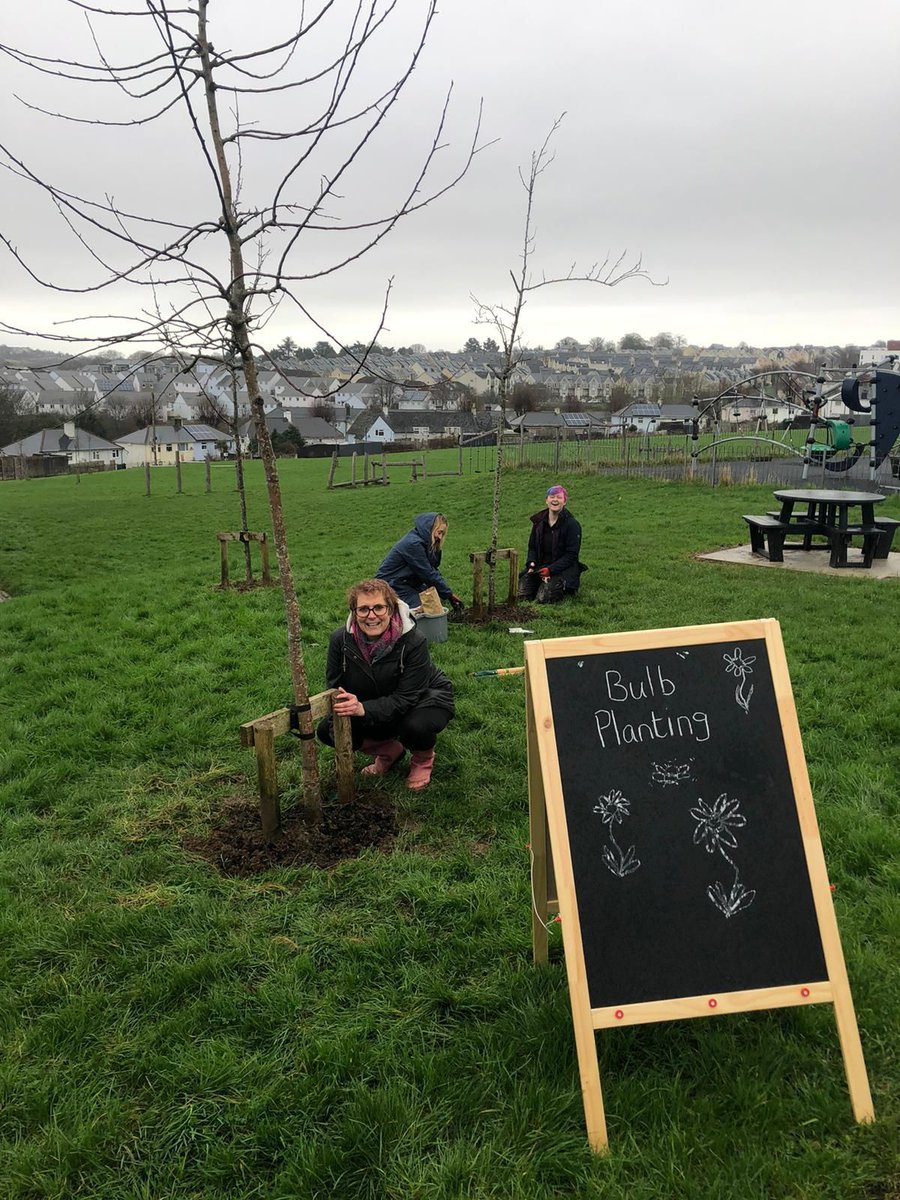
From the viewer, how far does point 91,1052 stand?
2596mm

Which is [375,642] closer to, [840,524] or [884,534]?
[840,524]

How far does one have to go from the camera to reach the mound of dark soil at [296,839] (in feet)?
12.2

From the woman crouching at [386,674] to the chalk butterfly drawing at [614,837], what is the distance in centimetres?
183

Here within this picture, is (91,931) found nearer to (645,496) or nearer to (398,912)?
(398,912)

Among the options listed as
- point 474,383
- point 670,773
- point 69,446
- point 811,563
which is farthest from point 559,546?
point 474,383

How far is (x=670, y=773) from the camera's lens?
2.45 meters

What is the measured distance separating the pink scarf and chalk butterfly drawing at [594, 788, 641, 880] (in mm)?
1994

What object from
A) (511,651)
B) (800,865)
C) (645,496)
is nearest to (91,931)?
(800,865)

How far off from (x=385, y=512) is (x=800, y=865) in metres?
19.7

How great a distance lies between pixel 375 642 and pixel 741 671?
2174 millimetres

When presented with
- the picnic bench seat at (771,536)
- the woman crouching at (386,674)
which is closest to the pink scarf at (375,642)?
the woman crouching at (386,674)

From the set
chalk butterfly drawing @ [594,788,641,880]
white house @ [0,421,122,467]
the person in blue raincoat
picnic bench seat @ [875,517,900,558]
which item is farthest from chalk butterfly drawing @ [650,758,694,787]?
white house @ [0,421,122,467]

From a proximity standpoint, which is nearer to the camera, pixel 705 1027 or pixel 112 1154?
pixel 112 1154

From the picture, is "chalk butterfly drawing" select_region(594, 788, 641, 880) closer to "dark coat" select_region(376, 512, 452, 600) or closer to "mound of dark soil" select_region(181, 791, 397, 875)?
"mound of dark soil" select_region(181, 791, 397, 875)
